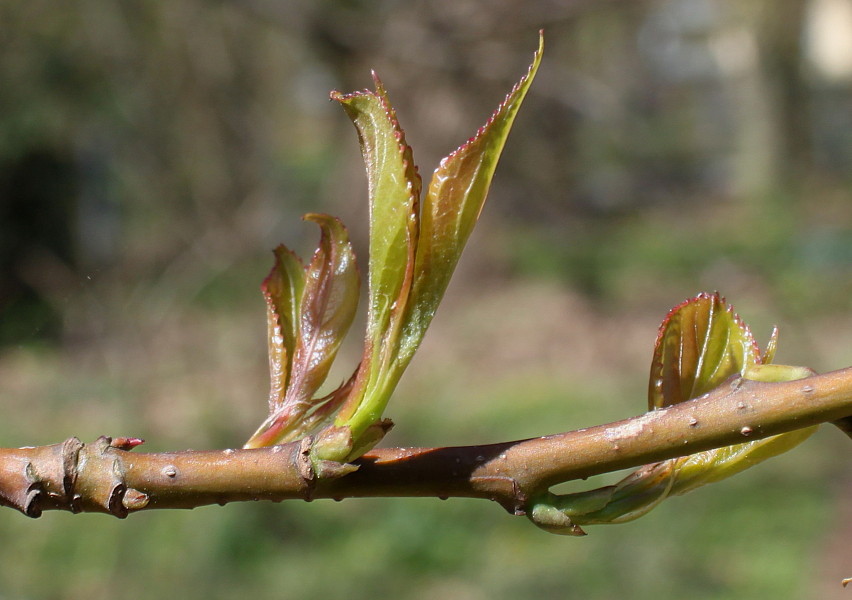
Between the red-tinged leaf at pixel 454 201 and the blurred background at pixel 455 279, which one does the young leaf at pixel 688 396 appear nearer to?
the red-tinged leaf at pixel 454 201

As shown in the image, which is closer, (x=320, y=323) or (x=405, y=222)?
(x=405, y=222)

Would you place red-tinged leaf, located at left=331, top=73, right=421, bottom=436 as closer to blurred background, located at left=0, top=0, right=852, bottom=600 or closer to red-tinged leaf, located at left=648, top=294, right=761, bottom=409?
red-tinged leaf, located at left=648, top=294, right=761, bottom=409

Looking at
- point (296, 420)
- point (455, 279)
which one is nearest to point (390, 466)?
point (296, 420)

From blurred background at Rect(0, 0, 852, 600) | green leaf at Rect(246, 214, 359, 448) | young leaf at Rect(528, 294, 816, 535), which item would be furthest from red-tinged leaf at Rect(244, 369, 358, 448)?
blurred background at Rect(0, 0, 852, 600)

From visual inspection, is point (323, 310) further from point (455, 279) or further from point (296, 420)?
point (455, 279)

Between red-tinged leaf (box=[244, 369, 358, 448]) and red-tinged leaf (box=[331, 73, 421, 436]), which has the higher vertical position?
red-tinged leaf (box=[331, 73, 421, 436])
